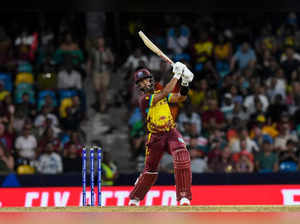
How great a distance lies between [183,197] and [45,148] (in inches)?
238

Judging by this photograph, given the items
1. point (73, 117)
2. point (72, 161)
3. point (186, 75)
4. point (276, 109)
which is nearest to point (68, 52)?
point (73, 117)

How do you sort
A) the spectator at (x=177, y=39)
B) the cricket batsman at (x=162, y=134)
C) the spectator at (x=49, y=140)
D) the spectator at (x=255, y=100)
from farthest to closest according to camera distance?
the spectator at (x=177, y=39) < the spectator at (x=255, y=100) < the spectator at (x=49, y=140) < the cricket batsman at (x=162, y=134)

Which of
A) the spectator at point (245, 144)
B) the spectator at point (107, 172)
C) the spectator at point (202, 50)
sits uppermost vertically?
the spectator at point (202, 50)

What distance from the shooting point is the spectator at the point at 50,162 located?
1744 cm

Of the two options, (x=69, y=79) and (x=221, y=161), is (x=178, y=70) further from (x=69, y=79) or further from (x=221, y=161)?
(x=69, y=79)

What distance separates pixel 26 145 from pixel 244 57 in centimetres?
625

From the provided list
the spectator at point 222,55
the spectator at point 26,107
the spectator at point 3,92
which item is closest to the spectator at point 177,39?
the spectator at point 222,55

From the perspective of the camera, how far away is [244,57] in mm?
21125

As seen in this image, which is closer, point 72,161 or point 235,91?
point 72,161

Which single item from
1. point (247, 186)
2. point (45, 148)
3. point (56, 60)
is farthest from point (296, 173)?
point (56, 60)

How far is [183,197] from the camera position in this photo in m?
12.5

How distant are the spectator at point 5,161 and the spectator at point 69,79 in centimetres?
270

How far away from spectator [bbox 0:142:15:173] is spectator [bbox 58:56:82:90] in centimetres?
270

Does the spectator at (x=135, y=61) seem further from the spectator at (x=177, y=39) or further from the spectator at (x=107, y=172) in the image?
the spectator at (x=107, y=172)
